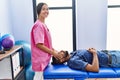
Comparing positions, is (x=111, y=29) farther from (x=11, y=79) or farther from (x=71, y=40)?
(x=11, y=79)

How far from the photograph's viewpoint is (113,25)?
3131mm

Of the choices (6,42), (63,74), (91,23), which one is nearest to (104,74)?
(63,74)

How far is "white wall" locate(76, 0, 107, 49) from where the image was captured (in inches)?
114

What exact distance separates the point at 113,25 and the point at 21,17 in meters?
1.70

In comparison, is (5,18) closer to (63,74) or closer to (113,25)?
(63,74)

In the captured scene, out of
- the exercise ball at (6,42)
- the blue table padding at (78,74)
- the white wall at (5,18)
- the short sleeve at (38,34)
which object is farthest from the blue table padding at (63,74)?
the white wall at (5,18)

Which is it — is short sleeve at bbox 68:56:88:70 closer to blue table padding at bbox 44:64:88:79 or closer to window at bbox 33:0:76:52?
blue table padding at bbox 44:64:88:79

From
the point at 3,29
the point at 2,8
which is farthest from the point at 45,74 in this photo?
the point at 2,8

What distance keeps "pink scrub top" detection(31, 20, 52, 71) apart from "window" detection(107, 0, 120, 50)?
156cm

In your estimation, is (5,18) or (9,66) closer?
(9,66)

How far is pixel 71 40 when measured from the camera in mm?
3166

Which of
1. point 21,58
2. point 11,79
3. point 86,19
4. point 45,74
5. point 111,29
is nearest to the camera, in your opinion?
point 45,74

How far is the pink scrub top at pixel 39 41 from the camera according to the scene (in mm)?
1865

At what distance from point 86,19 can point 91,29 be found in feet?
0.65
